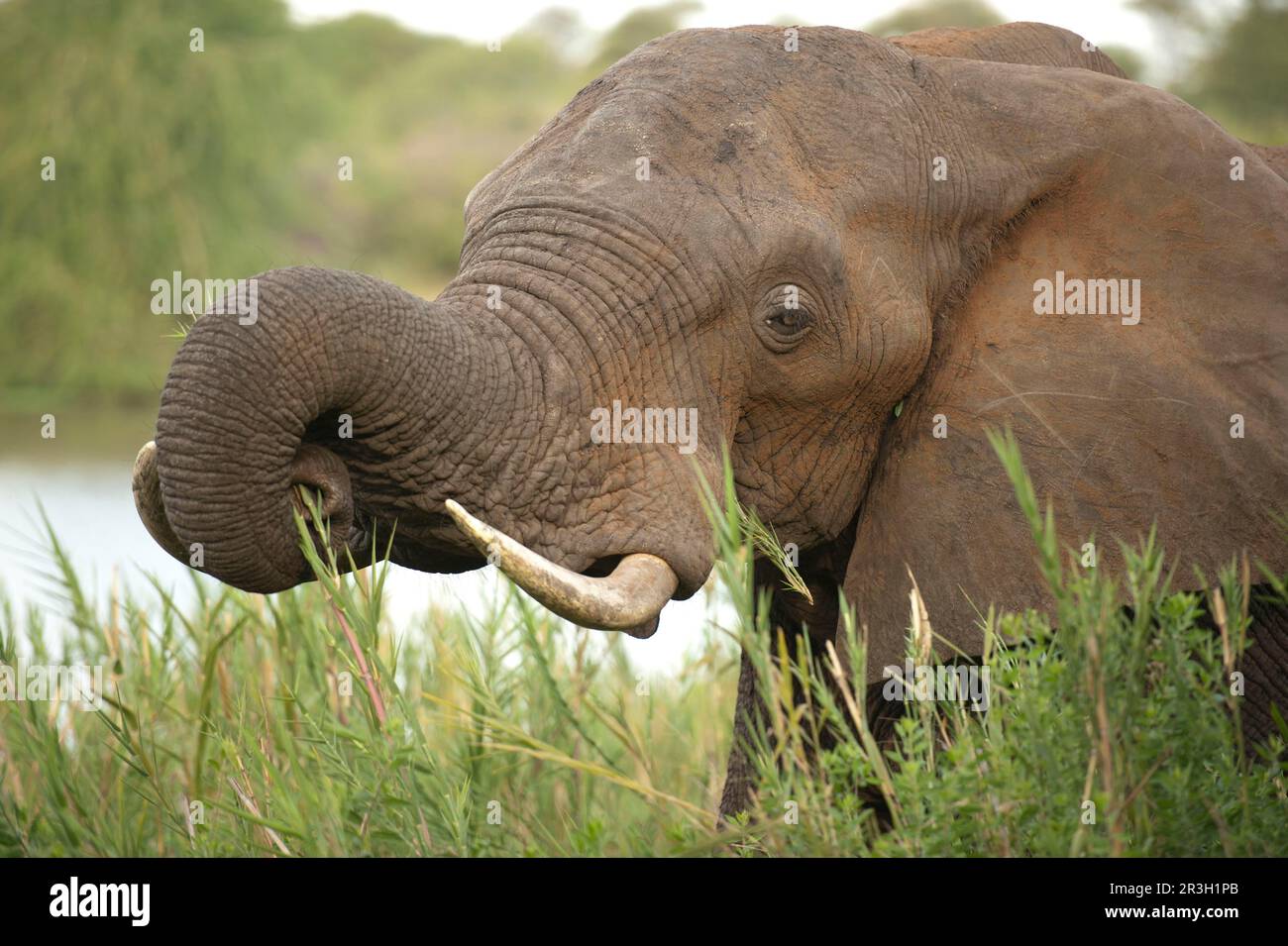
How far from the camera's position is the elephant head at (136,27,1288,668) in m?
2.87

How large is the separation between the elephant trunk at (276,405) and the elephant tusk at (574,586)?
250mm

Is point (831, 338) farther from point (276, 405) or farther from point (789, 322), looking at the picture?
point (276, 405)

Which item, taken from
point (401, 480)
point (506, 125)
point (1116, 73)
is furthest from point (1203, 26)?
point (401, 480)

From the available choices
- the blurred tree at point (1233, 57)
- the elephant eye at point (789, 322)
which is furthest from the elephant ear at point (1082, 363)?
the blurred tree at point (1233, 57)

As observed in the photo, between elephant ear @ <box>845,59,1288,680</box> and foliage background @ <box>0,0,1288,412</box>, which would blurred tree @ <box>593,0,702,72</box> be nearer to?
foliage background @ <box>0,0,1288,412</box>

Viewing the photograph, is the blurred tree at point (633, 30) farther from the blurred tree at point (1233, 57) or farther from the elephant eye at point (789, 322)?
the elephant eye at point (789, 322)

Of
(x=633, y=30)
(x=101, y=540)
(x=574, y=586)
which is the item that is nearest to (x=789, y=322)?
(x=574, y=586)

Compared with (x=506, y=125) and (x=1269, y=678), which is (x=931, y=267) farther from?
(x=506, y=125)

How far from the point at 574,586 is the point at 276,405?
22.8 inches

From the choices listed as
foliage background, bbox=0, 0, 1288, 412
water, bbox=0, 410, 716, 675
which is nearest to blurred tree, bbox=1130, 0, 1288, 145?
foliage background, bbox=0, 0, 1288, 412

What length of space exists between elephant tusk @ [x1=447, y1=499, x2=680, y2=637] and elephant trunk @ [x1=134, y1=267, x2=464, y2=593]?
25cm

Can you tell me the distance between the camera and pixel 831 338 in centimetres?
315

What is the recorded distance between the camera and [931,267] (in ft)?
10.8

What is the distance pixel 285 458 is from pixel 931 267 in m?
1.42
